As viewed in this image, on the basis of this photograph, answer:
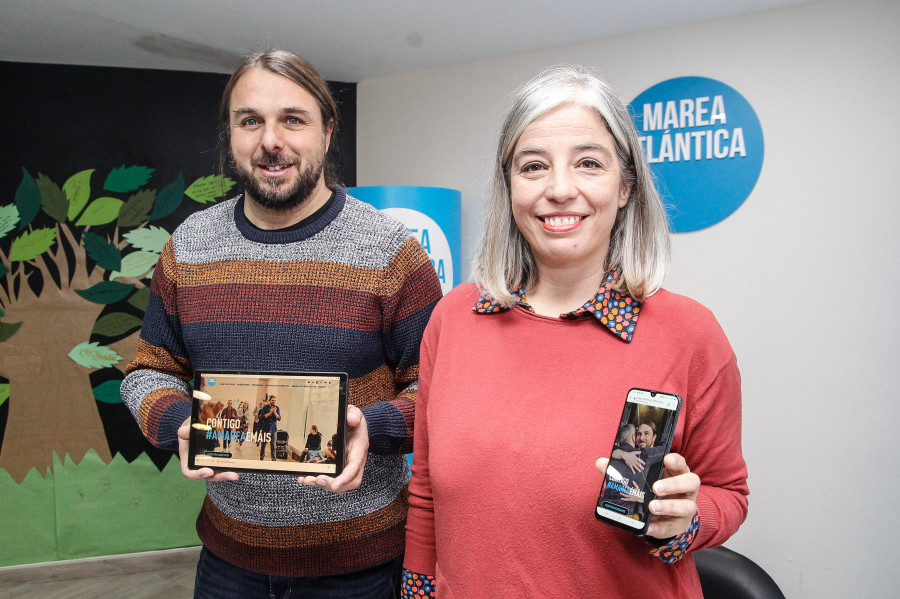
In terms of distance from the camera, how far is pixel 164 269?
1.58 m

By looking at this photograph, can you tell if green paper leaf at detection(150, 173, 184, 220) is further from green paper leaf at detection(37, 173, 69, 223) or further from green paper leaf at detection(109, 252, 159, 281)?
green paper leaf at detection(37, 173, 69, 223)

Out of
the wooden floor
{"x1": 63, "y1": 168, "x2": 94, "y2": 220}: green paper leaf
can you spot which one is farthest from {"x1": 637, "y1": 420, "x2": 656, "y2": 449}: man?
{"x1": 63, "y1": 168, "x2": 94, "y2": 220}: green paper leaf

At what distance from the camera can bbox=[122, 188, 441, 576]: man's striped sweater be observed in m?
1.42

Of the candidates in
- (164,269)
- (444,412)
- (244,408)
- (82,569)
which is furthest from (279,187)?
(82,569)

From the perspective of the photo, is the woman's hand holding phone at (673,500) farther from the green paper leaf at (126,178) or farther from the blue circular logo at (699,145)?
the green paper leaf at (126,178)

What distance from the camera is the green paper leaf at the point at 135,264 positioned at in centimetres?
371

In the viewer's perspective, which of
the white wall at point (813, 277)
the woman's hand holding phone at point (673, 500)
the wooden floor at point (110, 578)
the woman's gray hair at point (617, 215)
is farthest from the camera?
the wooden floor at point (110, 578)

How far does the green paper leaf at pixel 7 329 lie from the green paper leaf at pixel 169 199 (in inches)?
36.7

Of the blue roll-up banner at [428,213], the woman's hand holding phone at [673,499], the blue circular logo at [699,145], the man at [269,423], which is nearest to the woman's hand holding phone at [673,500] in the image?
the woman's hand holding phone at [673,499]

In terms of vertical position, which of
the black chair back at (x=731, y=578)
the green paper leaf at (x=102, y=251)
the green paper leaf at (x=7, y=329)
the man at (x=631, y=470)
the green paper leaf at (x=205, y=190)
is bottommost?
the black chair back at (x=731, y=578)

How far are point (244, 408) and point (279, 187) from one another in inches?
20.3

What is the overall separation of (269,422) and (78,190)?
3077mm

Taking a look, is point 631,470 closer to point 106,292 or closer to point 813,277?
point 813,277

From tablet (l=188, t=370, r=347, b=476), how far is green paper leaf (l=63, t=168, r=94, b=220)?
2935 millimetres
